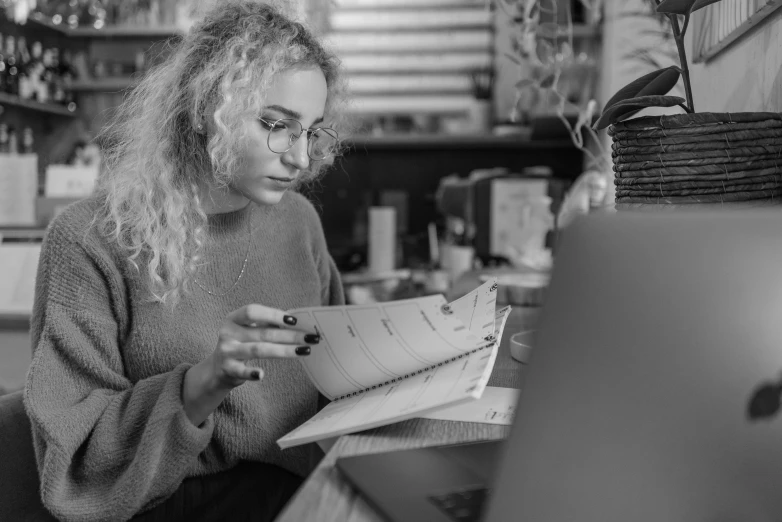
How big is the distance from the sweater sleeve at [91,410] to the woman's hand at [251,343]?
11cm

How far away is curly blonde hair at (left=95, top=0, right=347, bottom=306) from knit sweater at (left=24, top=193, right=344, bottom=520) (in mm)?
36

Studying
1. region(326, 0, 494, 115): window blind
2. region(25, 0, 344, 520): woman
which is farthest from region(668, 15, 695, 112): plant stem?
region(326, 0, 494, 115): window blind

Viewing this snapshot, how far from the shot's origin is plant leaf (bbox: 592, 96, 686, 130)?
823mm

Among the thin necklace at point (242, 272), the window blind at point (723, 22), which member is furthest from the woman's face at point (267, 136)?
the window blind at point (723, 22)

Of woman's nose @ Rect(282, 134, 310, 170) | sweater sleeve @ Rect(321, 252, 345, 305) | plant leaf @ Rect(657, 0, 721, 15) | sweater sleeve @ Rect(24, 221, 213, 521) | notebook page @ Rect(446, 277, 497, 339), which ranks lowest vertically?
sweater sleeve @ Rect(24, 221, 213, 521)

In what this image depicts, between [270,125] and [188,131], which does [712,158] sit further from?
[188,131]

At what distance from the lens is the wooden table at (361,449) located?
20.2 inches

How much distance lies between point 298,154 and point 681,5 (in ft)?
1.71

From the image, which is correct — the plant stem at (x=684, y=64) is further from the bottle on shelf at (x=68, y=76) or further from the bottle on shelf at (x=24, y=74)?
the bottle on shelf at (x=68, y=76)

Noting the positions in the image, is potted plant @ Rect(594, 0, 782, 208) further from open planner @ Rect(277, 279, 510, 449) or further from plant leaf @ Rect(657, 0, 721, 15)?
open planner @ Rect(277, 279, 510, 449)

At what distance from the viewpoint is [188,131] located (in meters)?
1.16

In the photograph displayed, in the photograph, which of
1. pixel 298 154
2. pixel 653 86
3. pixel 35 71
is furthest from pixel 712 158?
pixel 35 71

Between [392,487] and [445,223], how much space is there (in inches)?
147

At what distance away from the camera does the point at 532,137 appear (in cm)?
379
